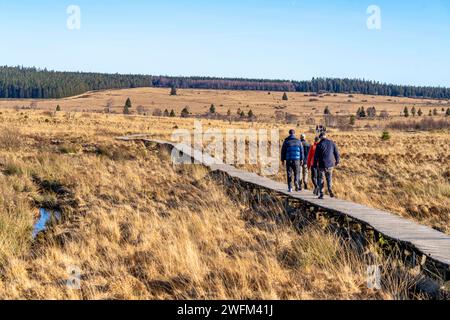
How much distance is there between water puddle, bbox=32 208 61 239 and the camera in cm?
1229

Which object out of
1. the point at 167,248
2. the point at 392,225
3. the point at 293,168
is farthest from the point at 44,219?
the point at 392,225

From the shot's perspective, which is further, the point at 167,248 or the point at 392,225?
the point at 392,225

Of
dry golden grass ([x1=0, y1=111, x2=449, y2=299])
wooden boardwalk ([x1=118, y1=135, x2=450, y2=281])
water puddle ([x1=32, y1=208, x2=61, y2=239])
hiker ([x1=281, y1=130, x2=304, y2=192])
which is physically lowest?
water puddle ([x1=32, y1=208, x2=61, y2=239])

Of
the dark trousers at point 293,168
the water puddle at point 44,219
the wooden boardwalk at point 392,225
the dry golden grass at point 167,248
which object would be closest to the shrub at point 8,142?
the dry golden grass at point 167,248

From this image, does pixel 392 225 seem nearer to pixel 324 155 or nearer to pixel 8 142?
pixel 324 155

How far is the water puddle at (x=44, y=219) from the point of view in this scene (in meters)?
12.3

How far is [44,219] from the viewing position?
13.8m

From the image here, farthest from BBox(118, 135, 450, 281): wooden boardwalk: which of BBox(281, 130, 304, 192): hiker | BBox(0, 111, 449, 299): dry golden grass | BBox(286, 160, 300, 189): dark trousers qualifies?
BBox(281, 130, 304, 192): hiker

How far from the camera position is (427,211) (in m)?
13.3

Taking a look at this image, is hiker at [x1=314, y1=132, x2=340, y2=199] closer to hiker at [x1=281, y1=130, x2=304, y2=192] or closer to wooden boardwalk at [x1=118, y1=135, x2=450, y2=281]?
wooden boardwalk at [x1=118, y1=135, x2=450, y2=281]

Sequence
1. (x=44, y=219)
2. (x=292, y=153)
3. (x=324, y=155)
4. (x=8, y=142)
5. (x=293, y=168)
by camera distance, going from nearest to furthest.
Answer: (x=324, y=155), (x=44, y=219), (x=292, y=153), (x=293, y=168), (x=8, y=142)
